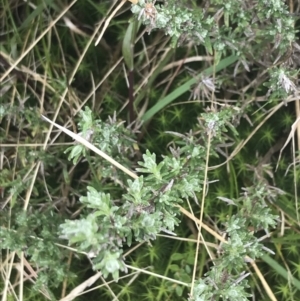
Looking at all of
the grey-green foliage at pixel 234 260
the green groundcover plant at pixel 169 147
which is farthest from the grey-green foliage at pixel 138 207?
the grey-green foliage at pixel 234 260

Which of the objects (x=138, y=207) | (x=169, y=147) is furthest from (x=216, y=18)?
(x=138, y=207)

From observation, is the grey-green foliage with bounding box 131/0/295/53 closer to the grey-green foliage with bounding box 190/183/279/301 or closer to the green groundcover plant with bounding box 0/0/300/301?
the green groundcover plant with bounding box 0/0/300/301

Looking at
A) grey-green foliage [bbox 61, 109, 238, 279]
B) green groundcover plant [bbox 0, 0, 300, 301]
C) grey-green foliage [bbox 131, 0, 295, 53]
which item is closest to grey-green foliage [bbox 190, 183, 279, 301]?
green groundcover plant [bbox 0, 0, 300, 301]

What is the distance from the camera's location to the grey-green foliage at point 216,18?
997 millimetres

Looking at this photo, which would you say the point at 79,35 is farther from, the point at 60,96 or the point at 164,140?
the point at 164,140

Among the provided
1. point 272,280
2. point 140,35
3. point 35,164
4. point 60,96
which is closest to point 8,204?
point 35,164

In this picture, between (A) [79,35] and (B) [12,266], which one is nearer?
(B) [12,266]

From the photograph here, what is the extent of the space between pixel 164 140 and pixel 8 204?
448mm

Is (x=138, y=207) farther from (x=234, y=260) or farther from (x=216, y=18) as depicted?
(x=216, y=18)

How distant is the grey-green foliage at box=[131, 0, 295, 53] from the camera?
1.00 metres

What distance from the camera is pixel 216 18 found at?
47.8 inches

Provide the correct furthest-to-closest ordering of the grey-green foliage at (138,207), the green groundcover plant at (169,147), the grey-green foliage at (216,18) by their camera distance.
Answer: the green groundcover plant at (169,147), the grey-green foliage at (216,18), the grey-green foliage at (138,207)

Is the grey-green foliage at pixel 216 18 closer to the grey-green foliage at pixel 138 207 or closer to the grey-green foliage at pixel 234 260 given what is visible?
the grey-green foliage at pixel 138 207

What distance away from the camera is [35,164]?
4.45 feet
